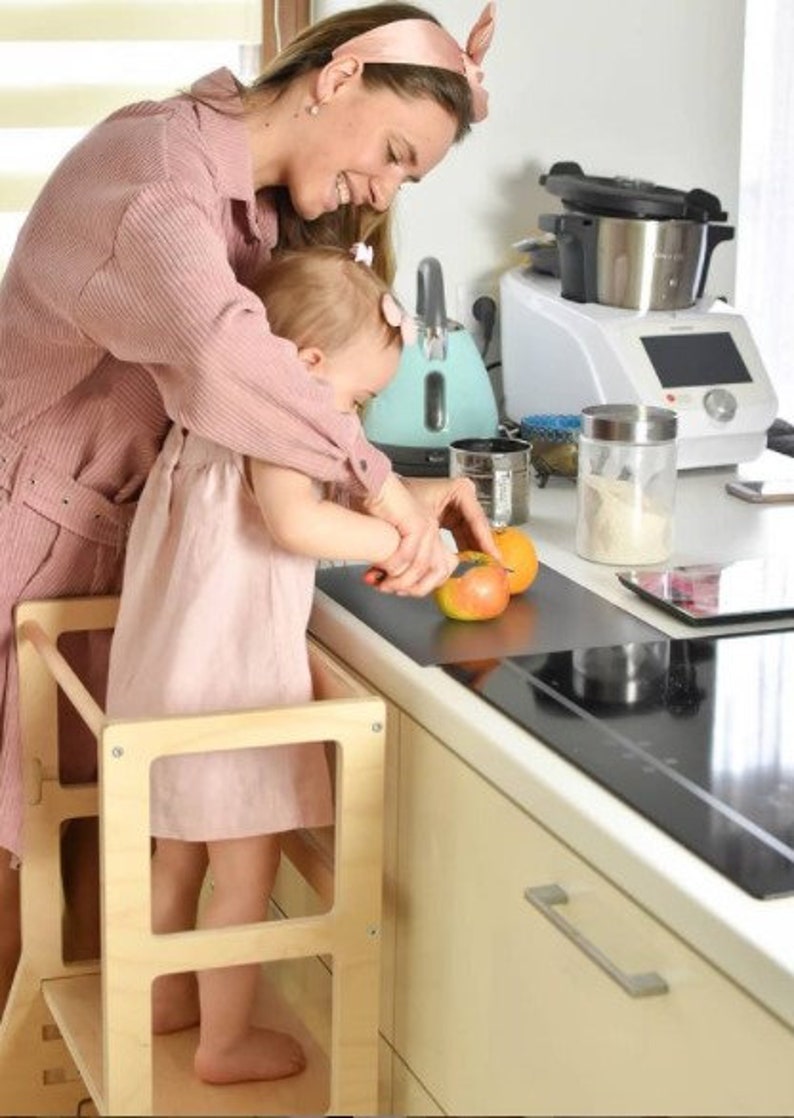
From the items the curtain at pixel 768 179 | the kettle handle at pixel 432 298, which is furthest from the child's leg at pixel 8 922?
the curtain at pixel 768 179

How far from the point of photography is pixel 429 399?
2389mm

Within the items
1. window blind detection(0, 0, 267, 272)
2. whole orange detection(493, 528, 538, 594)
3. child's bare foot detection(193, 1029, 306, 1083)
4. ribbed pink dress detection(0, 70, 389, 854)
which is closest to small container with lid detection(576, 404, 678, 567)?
whole orange detection(493, 528, 538, 594)

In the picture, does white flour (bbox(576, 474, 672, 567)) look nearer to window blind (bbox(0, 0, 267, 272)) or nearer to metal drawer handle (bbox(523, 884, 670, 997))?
metal drawer handle (bbox(523, 884, 670, 997))

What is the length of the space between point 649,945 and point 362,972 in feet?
1.44

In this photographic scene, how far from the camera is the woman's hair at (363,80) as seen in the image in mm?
1872

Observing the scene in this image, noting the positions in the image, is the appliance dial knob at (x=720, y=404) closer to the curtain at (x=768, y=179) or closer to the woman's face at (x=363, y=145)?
the woman's face at (x=363, y=145)

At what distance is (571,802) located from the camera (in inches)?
58.8

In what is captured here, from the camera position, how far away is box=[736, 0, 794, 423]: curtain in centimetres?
365

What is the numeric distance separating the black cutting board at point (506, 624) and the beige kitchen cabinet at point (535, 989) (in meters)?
0.09

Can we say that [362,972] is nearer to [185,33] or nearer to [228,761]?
[228,761]

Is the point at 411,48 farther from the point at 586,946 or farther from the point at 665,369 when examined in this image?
the point at 586,946

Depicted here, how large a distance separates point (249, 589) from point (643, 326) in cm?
85

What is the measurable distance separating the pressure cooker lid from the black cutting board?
65cm

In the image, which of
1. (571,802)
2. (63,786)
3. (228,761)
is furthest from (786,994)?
(63,786)
